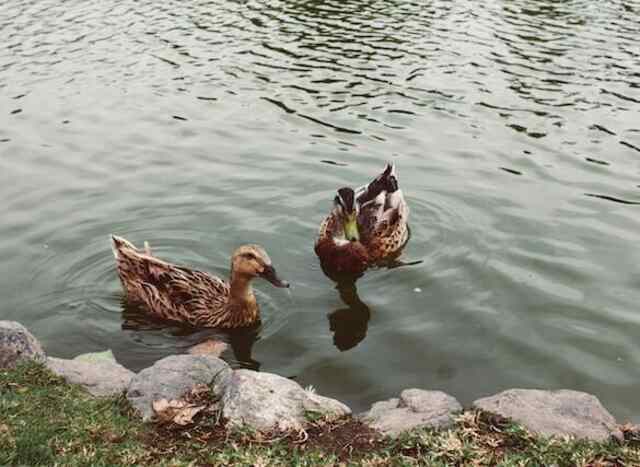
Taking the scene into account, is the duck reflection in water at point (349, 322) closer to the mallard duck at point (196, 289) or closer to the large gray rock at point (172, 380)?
the mallard duck at point (196, 289)

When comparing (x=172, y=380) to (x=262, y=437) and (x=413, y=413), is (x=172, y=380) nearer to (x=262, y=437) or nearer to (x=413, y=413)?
(x=262, y=437)

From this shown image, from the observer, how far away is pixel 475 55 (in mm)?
20297

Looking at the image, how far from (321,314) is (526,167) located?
5.84m

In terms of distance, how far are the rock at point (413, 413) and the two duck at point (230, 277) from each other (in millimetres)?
2637

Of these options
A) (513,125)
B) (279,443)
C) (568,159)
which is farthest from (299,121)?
(279,443)

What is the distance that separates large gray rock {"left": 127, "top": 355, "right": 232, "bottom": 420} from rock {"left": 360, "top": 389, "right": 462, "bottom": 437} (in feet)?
4.39

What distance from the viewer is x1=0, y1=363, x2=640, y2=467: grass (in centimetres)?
584

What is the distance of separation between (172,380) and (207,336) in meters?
2.56

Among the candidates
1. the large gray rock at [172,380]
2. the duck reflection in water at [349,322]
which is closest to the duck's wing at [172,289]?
the duck reflection in water at [349,322]

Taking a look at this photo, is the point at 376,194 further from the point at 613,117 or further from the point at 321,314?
the point at 613,117

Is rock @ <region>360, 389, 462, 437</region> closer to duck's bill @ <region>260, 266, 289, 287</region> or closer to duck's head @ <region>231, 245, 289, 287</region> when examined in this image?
duck's bill @ <region>260, 266, 289, 287</region>

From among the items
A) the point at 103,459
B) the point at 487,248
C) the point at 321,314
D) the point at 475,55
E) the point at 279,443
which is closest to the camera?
the point at 103,459

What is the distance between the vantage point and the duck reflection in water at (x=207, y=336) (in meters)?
9.10

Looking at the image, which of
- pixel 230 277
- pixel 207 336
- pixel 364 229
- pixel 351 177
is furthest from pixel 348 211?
pixel 351 177
